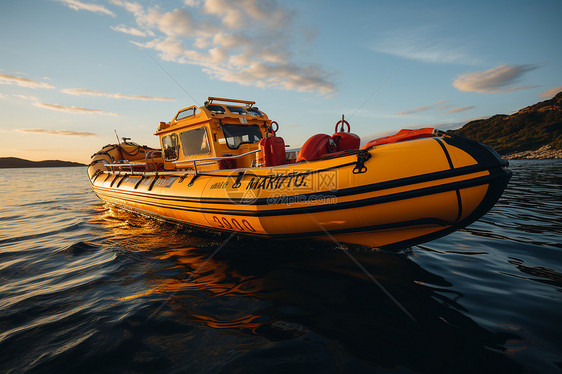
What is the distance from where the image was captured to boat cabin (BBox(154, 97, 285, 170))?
5.80 m

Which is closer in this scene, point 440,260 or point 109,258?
point 440,260

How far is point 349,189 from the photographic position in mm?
Result: 3229

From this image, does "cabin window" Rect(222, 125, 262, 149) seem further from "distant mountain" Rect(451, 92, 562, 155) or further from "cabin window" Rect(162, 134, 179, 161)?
"distant mountain" Rect(451, 92, 562, 155)

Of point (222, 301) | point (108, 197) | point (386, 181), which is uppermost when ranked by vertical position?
point (386, 181)

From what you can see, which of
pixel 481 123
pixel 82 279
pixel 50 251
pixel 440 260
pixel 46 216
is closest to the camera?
pixel 82 279

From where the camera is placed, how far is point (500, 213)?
6.47m

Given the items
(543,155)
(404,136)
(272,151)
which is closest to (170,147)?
(272,151)

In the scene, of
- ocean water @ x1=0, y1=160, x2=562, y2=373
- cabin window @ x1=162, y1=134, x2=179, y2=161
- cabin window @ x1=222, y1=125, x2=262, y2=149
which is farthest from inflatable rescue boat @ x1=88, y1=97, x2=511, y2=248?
cabin window @ x1=162, y1=134, x2=179, y2=161

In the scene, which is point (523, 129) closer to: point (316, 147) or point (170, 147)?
Answer: point (316, 147)

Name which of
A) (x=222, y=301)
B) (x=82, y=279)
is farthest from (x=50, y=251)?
(x=222, y=301)

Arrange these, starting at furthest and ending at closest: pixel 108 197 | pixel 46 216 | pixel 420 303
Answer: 1. pixel 108 197
2. pixel 46 216
3. pixel 420 303

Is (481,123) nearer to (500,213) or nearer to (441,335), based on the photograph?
(500,213)

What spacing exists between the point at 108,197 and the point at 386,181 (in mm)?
9998

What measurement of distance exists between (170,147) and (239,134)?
7.89 feet
